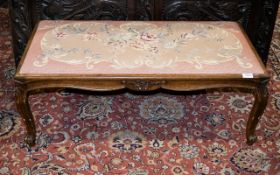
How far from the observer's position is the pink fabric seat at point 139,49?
204cm

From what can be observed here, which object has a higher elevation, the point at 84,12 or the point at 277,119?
the point at 84,12

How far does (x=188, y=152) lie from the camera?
2271mm

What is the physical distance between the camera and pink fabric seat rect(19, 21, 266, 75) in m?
2.04

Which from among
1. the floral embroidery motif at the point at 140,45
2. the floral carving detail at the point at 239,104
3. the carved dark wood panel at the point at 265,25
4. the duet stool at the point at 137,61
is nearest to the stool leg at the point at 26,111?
the duet stool at the point at 137,61

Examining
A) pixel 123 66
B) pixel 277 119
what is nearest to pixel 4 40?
pixel 123 66

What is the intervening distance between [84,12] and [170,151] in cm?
101

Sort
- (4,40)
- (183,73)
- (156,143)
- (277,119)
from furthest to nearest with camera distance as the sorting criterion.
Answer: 1. (4,40)
2. (277,119)
3. (156,143)
4. (183,73)

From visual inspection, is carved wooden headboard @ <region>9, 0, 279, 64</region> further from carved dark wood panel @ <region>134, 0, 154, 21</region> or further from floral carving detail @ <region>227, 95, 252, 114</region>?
floral carving detail @ <region>227, 95, 252, 114</region>

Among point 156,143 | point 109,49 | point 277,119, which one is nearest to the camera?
point 109,49

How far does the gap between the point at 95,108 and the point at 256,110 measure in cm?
95

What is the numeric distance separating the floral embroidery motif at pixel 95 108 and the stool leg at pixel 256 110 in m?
0.81

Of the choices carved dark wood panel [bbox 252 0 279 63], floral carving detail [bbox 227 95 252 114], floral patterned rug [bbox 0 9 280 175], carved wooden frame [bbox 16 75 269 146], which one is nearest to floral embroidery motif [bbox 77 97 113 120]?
floral patterned rug [bbox 0 9 280 175]

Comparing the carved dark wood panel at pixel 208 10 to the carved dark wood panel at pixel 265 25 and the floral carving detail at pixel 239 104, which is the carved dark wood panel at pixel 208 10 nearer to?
the carved dark wood panel at pixel 265 25

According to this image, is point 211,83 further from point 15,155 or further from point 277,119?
point 15,155
